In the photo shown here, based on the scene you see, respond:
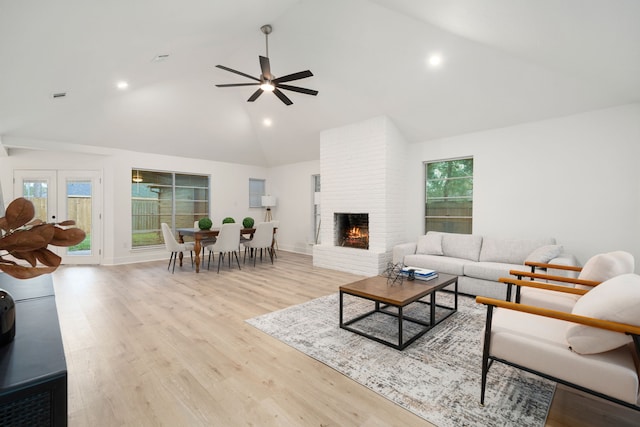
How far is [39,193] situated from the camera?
5.74 meters

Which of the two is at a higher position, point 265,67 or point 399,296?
point 265,67

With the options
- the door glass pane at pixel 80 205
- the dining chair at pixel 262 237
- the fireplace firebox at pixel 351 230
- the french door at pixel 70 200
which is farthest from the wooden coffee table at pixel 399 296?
the door glass pane at pixel 80 205

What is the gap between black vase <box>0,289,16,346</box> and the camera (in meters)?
1.06

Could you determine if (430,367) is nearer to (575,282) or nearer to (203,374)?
(575,282)

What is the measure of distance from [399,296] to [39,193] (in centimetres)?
715

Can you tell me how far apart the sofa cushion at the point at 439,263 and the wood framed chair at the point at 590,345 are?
7.34 ft

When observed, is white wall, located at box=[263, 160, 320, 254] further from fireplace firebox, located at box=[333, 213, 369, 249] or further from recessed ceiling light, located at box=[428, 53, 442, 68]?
recessed ceiling light, located at box=[428, 53, 442, 68]

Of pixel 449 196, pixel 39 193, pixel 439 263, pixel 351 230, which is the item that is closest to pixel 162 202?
pixel 39 193

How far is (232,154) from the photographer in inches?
301

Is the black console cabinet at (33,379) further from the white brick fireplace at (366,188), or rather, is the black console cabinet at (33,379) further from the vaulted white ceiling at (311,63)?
the white brick fireplace at (366,188)

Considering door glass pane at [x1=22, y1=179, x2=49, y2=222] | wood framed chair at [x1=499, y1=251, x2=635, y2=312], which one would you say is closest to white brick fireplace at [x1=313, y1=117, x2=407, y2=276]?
wood framed chair at [x1=499, y1=251, x2=635, y2=312]

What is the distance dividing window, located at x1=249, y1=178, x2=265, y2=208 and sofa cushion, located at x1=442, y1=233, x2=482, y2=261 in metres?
5.61

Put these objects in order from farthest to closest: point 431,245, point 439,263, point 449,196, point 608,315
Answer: point 449,196, point 431,245, point 439,263, point 608,315

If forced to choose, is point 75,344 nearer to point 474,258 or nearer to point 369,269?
point 369,269
